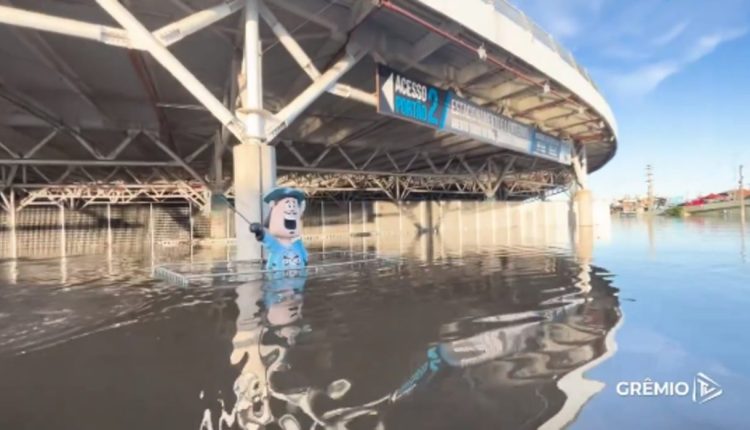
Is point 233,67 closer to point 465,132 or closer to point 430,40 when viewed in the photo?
point 430,40

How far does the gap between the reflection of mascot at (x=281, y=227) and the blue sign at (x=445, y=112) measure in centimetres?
403

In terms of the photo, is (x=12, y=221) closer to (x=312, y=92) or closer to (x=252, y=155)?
(x=252, y=155)

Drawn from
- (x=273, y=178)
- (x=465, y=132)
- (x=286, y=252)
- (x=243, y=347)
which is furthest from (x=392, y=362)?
(x=465, y=132)

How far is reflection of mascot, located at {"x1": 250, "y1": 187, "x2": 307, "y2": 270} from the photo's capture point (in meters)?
9.42

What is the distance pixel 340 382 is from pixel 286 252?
22.1 ft

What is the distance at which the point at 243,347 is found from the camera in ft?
14.3

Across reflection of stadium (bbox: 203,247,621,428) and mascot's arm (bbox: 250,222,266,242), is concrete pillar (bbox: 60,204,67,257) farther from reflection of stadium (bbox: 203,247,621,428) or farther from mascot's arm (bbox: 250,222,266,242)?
reflection of stadium (bbox: 203,247,621,428)

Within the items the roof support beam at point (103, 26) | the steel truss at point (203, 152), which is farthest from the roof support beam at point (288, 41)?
the roof support beam at point (103, 26)

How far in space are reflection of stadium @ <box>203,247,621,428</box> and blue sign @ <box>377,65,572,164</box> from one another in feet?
22.0

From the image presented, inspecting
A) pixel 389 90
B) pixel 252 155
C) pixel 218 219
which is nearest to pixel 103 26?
pixel 252 155

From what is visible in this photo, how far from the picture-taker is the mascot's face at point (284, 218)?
30.9ft

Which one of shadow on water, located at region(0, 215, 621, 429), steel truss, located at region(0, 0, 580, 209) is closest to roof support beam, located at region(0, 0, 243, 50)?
steel truss, located at region(0, 0, 580, 209)

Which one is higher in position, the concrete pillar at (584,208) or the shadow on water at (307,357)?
the concrete pillar at (584,208)

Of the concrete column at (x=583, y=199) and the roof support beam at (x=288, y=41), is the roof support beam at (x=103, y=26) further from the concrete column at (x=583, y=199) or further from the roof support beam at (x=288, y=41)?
the concrete column at (x=583, y=199)
